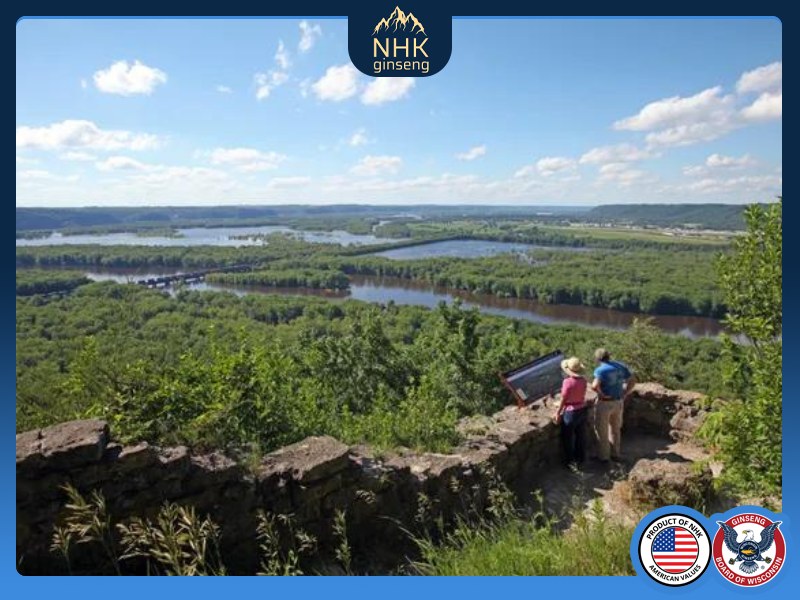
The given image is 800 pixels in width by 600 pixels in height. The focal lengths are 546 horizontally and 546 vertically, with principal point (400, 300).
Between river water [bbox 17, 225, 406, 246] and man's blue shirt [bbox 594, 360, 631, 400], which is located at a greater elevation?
river water [bbox 17, 225, 406, 246]

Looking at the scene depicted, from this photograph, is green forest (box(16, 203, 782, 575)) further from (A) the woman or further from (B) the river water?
(B) the river water

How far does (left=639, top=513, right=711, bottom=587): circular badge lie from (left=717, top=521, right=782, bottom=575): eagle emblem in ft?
0.31

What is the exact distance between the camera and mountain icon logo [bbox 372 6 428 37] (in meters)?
2.63

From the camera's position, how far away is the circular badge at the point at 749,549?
2.38m

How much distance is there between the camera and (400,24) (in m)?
2.64

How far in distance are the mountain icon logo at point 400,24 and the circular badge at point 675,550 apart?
2529mm

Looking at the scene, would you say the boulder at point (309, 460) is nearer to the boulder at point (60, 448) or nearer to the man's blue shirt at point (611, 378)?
the boulder at point (60, 448)

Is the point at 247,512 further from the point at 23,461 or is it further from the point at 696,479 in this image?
the point at 696,479

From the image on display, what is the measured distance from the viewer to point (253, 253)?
7175 cm

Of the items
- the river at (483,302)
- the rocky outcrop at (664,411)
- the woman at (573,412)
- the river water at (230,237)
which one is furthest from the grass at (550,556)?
the river water at (230,237)

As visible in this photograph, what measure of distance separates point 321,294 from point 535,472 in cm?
5106

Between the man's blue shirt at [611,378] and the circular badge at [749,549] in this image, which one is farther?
the man's blue shirt at [611,378]

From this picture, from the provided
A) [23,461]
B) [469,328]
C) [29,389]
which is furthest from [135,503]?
[469,328]

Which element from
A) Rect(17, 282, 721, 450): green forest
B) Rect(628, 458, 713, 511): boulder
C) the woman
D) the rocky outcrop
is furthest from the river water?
Rect(628, 458, 713, 511): boulder
